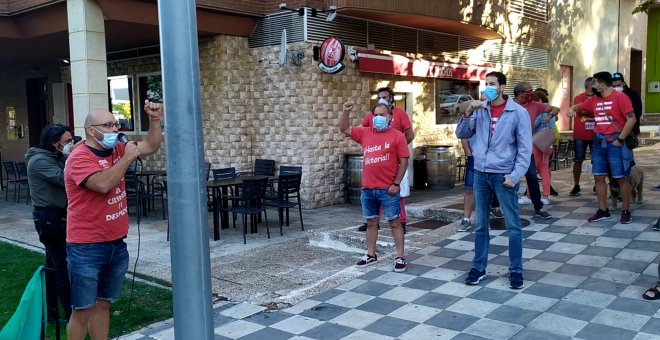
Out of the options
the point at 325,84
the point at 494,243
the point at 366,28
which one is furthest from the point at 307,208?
the point at 494,243

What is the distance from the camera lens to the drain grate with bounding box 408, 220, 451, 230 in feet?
26.4

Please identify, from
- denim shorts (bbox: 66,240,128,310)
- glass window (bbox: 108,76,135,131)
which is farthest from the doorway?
denim shorts (bbox: 66,240,128,310)

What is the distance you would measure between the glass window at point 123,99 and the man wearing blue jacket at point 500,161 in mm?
9779

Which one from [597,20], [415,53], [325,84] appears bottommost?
[325,84]

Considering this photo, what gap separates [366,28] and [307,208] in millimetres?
3717

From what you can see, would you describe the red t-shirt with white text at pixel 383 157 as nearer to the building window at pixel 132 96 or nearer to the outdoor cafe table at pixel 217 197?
the outdoor cafe table at pixel 217 197

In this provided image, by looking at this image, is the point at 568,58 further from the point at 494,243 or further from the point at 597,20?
the point at 494,243

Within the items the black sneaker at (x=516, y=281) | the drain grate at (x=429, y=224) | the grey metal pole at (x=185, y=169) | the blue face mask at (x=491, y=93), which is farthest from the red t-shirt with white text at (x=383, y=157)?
the grey metal pole at (x=185, y=169)

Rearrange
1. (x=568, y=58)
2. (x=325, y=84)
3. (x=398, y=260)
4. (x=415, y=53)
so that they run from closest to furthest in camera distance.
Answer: (x=398, y=260), (x=325, y=84), (x=415, y=53), (x=568, y=58)

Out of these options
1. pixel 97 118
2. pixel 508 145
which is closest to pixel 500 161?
pixel 508 145

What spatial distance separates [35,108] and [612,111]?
607 inches

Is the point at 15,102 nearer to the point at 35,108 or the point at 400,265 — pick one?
the point at 35,108

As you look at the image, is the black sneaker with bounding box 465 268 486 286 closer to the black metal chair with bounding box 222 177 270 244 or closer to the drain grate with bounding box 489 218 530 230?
the drain grate with bounding box 489 218 530 230

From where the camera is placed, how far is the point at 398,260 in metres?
5.83
